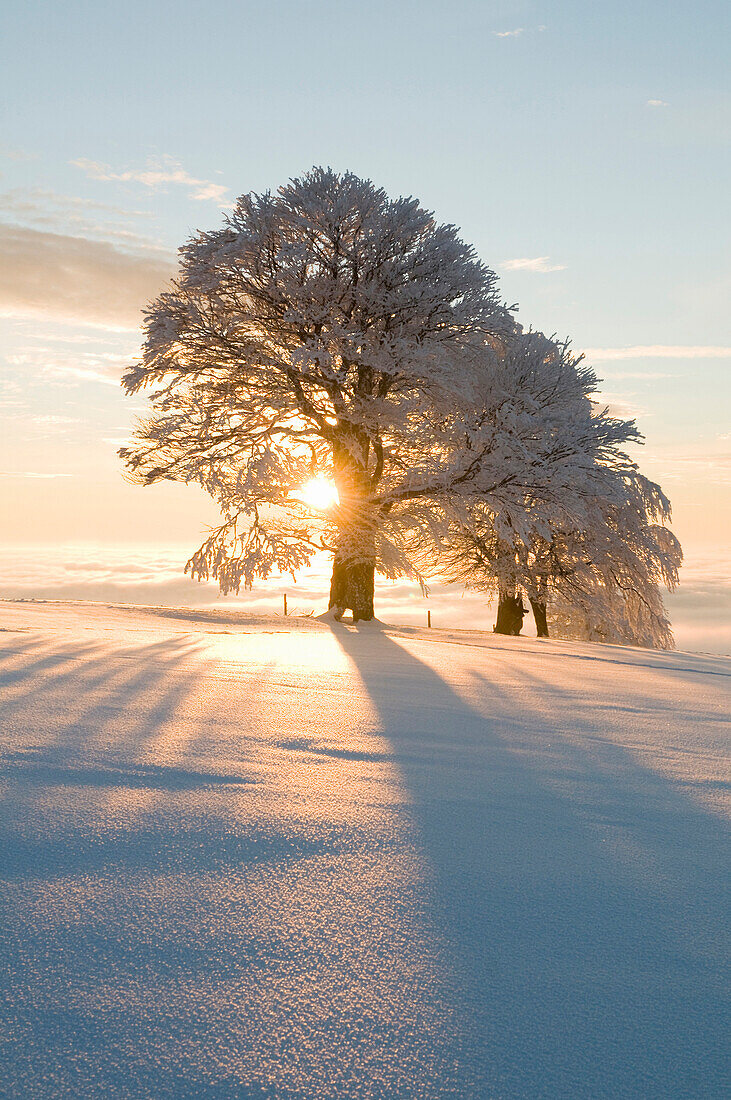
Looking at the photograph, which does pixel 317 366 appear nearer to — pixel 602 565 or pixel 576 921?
pixel 602 565

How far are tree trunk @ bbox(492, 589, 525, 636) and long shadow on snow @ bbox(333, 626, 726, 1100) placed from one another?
22.1 meters

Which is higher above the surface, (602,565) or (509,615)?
(602,565)

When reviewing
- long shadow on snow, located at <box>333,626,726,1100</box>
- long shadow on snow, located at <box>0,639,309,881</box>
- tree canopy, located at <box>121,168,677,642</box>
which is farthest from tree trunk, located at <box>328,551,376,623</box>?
long shadow on snow, located at <box>333,626,726,1100</box>

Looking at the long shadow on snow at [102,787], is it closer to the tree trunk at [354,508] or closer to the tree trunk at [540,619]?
the tree trunk at [354,508]

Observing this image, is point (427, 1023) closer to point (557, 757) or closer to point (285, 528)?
point (557, 757)

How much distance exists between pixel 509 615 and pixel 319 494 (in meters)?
10.8

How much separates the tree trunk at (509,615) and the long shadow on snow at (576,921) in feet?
72.3

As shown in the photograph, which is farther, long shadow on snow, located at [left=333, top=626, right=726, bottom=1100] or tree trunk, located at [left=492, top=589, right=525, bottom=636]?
tree trunk, located at [left=492, top=589, right=525, bottom=636]

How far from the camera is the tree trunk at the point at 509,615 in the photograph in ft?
83.7

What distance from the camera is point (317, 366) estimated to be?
1518cm

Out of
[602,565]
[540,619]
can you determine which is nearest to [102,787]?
[602,565]

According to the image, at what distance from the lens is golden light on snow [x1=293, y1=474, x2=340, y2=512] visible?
1708 cm

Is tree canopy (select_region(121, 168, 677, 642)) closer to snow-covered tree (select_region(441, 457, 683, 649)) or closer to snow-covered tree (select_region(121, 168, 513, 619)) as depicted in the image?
snow-covered tree (select_region(121, 168, 513, 619))

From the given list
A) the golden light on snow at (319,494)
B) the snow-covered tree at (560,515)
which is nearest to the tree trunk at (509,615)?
the snow-covered tree at (560,515)
